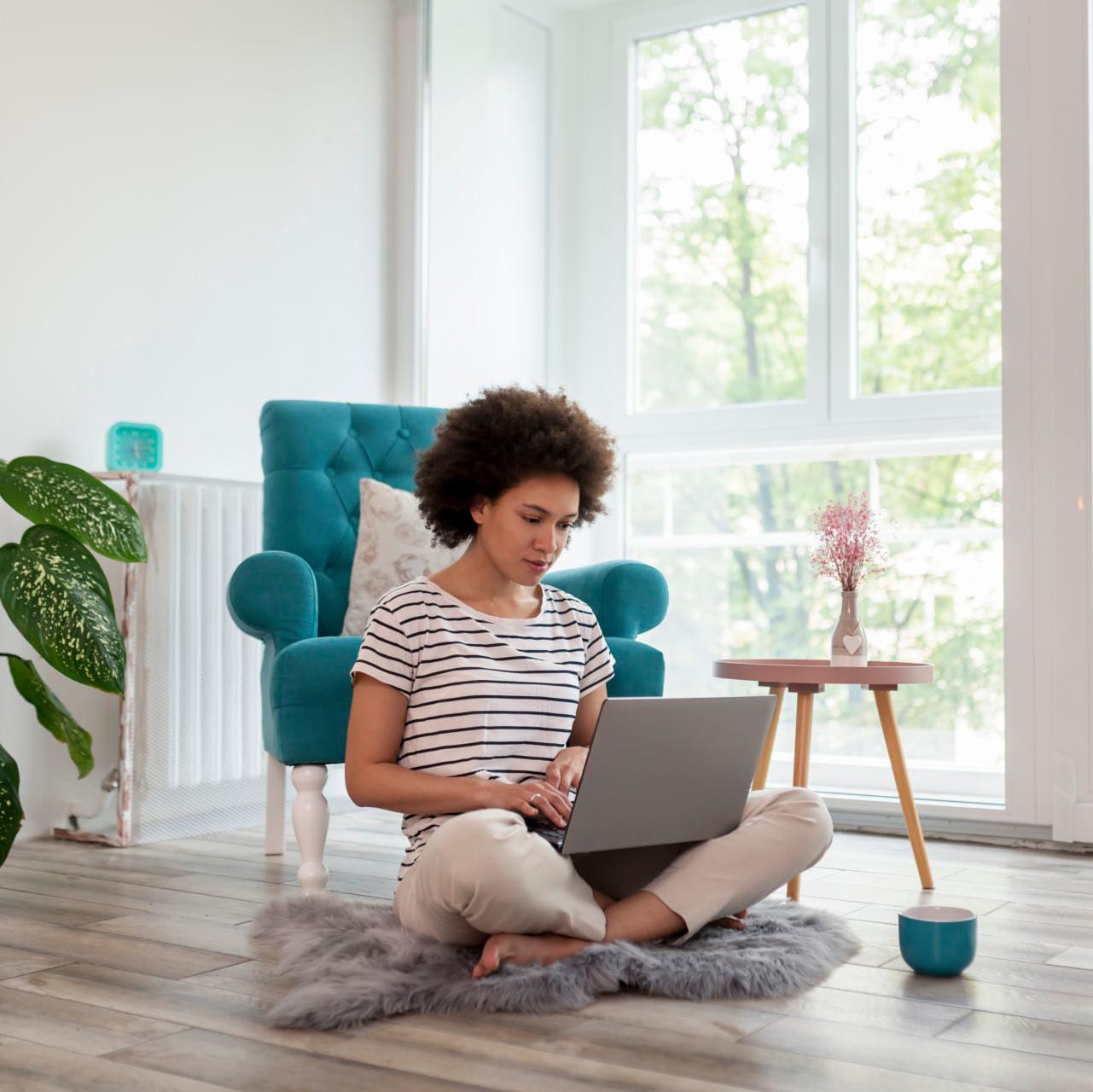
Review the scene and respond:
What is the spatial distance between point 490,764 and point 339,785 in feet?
6.29

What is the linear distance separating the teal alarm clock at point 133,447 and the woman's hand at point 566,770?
1543 mm

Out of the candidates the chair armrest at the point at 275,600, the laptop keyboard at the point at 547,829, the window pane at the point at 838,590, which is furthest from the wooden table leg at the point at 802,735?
the window pane at the point at 838,590

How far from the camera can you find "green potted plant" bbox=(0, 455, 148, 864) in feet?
7.13

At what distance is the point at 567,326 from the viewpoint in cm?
420

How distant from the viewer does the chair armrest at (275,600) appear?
2.44m

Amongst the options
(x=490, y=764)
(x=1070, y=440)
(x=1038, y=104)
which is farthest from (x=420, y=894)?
(x=1038, y=104)

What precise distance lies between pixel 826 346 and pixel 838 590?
0.68 m

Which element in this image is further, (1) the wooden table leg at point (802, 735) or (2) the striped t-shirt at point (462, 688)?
(1) the wooden table leg at point (802, 735)

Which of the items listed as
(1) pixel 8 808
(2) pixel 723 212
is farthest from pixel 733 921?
(2) pixel 723 212

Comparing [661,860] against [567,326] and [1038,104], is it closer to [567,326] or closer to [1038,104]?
[1038,104]

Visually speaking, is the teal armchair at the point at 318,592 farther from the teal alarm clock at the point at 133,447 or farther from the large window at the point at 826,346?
the large window at the point at 826,346

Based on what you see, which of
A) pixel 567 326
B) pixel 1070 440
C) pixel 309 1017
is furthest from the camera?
pixel 567 326

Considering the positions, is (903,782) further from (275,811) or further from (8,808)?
(8,808)

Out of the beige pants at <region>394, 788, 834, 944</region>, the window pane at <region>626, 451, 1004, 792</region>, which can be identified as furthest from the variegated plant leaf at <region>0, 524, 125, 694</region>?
the window pane at <region>626, 451, 1004, 792</region>
